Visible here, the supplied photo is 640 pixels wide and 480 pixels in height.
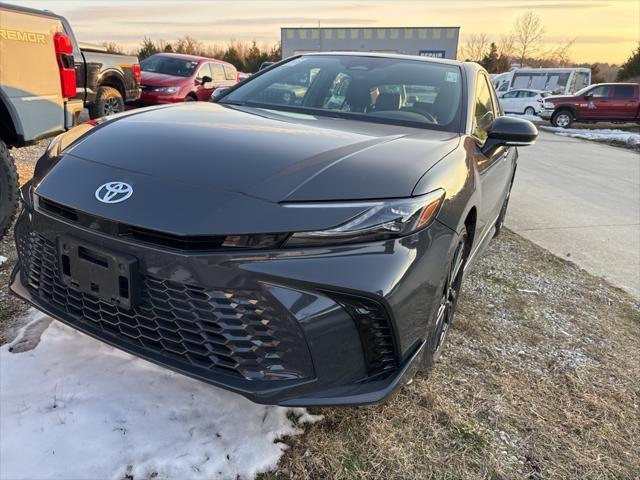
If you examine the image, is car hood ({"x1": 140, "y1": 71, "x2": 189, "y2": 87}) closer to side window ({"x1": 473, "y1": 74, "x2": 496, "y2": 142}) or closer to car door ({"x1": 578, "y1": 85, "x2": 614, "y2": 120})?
side window ({"x1": 473, "y1": 74, "x2": 496, "y2": 142})

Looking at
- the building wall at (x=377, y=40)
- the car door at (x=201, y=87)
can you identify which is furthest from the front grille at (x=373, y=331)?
the building wall at (x=377, y=40)

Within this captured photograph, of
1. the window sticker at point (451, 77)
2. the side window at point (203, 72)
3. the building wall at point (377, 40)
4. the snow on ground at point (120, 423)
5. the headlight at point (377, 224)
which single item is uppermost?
the building wall at point (377, 40)

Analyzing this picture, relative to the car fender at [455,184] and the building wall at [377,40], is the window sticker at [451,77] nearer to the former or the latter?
the car fender at [455,184]

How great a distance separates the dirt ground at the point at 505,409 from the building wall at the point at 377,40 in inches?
1173

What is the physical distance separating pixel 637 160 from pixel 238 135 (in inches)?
500

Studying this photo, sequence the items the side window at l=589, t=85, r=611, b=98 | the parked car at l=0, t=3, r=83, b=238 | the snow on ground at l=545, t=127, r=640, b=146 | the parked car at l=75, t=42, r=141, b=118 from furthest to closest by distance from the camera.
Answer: the side window at l=589, t=85, r=611, b=98, the snow on ground at l=545, t=127, r=640, b=146, the parked car at l=75, t=42, r=141, b=118, the parked car at l=0, t=3, r=83, b=238

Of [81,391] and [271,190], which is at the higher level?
[271,190]

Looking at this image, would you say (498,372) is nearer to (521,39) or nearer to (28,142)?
(28,142)

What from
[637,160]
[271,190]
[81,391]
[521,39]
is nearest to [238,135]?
[271,190]

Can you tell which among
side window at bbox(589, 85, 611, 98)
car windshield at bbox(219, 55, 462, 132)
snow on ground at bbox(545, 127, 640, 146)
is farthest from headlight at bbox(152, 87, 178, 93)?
side window at bbox(589, 85, 611, 98)

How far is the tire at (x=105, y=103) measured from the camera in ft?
22.1

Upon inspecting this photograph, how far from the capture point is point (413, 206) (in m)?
1.67

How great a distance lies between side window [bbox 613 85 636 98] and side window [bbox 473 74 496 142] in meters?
19.0

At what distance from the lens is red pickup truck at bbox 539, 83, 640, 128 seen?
1895 centimetres
